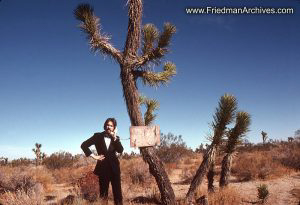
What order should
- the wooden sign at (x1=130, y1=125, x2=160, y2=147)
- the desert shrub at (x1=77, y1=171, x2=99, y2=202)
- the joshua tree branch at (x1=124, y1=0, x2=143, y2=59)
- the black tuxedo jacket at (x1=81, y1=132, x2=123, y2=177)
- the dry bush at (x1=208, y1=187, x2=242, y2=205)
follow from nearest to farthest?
the wooden sign at (x1=130, y1=125, x2=160, y2=147), the black tuxedo jacket at (x1=81, y1=132, x2=123, y2=177), the joshua tree branch at (x1=124, y1=0, x2=143, y2=59), the dry bush at (x1=208, y1=187, x2=242, y2=205), the desert shrub at (x1=77, y1=171, x2=99, y2=202)

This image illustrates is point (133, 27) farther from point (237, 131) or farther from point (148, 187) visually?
point (148, 187)

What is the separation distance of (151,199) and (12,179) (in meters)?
→ 6.00

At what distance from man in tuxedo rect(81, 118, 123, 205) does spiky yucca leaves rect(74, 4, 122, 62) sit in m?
1.46

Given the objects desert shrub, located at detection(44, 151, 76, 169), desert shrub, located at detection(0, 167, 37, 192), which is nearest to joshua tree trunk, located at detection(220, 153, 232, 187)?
desert shrub, located at detection(0, 167, 37, 192)

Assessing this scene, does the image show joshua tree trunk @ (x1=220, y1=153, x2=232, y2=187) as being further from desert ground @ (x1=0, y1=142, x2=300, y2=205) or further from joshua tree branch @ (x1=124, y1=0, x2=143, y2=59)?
joshua tree branch @ (x1=124, y1=0, x2=143, y2=59)

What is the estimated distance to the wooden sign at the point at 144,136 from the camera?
5305 mm

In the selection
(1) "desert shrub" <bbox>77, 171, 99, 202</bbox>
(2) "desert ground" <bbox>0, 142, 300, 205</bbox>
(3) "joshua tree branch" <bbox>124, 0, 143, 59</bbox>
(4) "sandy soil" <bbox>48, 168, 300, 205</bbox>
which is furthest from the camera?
(1) "desert shrub" <bbox>77, 171, 99, 202</bbox>

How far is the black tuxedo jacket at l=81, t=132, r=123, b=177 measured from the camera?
5.41 metres

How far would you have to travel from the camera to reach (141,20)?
607 cm

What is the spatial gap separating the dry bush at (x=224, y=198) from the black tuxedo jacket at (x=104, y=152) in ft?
8.07

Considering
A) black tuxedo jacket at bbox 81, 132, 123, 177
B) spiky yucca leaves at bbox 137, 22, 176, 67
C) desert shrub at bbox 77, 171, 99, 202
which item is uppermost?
spiky yucca leaves at bbox 137, 22, 176, 67

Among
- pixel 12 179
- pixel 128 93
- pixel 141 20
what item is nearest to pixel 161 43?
pixel 141 20

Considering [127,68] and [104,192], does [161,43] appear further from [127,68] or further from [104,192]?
[104,192]

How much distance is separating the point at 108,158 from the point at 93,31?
2444mm
